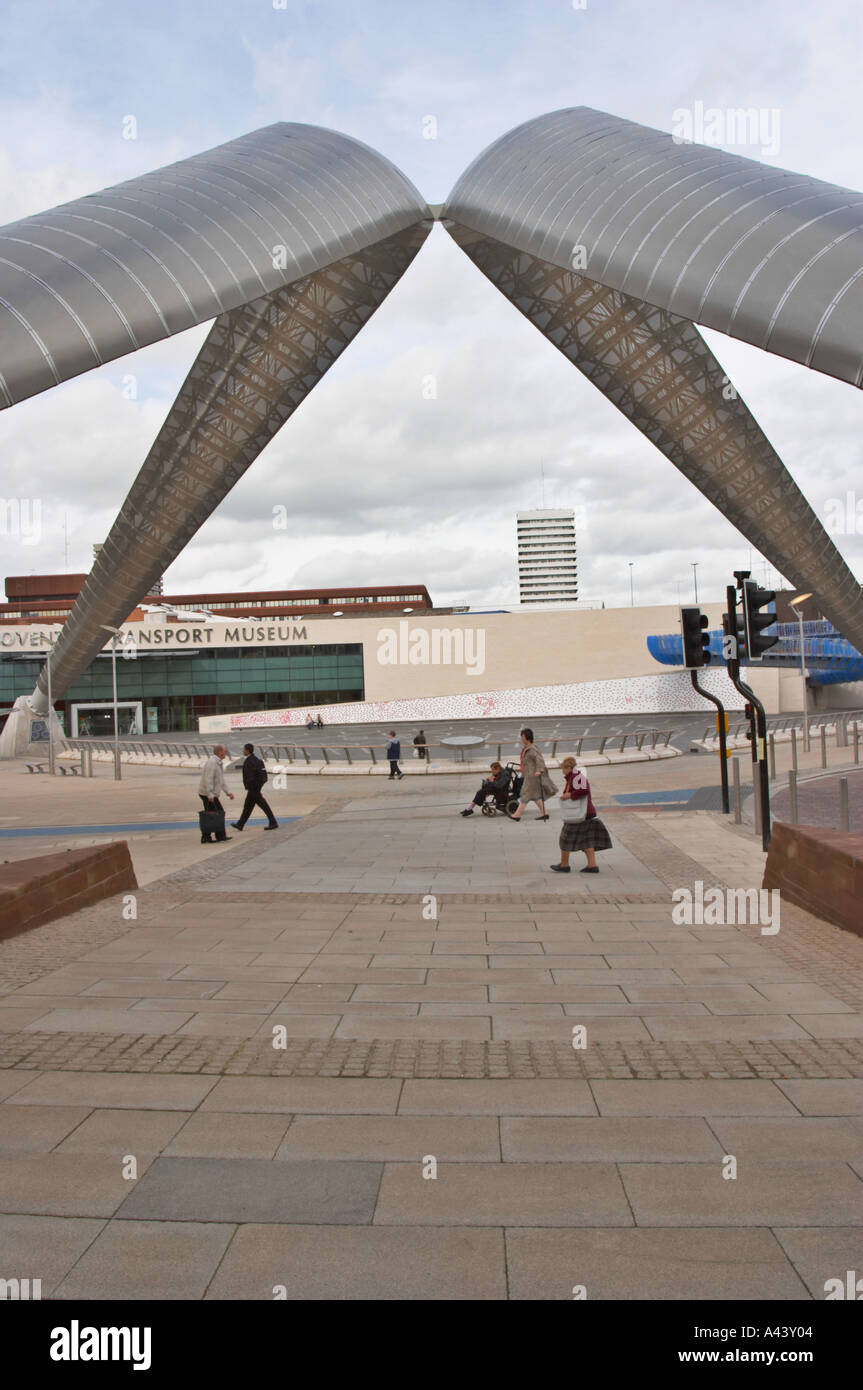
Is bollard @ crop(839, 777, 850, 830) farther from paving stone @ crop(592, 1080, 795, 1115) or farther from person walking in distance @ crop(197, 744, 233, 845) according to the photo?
person walking in distance @ crop(197, 744, 233, 845)

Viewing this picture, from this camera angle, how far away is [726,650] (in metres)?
14.3

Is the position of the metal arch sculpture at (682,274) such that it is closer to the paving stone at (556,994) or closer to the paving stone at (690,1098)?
the paving stone at (556,994)

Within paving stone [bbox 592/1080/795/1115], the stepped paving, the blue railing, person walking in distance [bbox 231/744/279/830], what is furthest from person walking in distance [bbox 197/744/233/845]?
the blue railing

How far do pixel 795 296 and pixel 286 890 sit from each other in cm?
899

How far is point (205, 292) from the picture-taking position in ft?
47.8

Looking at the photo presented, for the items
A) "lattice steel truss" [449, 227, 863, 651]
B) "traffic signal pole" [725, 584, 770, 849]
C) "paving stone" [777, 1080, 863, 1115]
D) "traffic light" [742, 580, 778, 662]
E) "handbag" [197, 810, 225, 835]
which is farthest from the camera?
"lattice steel truss" [449, 227, 863, 651]

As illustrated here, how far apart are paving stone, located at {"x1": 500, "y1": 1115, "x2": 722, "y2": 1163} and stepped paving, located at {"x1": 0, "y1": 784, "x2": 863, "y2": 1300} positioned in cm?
2

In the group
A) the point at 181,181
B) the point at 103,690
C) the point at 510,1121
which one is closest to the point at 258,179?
the point at 181,181

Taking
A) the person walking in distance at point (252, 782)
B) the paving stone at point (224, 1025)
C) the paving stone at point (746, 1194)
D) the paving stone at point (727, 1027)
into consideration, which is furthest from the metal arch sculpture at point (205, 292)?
the paving stone at point (746, 1194)

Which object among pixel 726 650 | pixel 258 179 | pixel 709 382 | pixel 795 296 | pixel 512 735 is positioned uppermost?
pixel 258 179

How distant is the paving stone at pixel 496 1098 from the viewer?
A: 4.06 m

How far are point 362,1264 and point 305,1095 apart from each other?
1380 millimetres

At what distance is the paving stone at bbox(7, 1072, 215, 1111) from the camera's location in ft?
13.5
